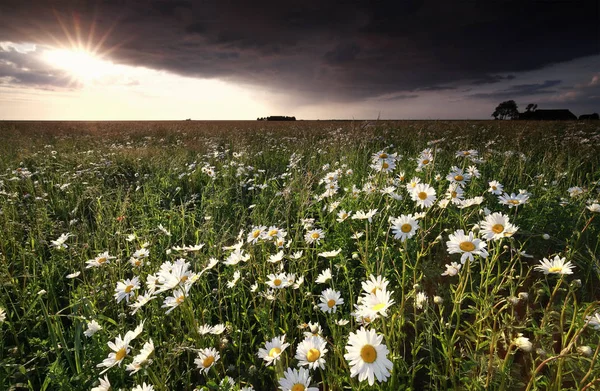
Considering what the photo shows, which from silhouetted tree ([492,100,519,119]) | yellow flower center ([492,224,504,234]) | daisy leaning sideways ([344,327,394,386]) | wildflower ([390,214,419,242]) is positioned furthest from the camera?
silhouetted tree ([492,100,519,119])

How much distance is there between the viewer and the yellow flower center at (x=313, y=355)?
1.26 m

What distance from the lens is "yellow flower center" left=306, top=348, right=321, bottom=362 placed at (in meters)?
1.26

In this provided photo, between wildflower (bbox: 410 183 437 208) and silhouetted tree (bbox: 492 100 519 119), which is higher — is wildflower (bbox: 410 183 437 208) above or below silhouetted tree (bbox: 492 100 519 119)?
below

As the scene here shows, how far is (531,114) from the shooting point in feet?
Answer: 113

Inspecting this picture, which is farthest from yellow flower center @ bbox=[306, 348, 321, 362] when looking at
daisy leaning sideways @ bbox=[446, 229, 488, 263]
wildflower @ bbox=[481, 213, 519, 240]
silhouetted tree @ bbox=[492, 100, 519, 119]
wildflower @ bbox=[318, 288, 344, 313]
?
silhouetted tree @ bbox=[492, 100, 519, 119]

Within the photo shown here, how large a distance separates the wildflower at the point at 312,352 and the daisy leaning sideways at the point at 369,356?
191mm

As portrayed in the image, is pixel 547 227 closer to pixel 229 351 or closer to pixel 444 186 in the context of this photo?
pixel 444 186

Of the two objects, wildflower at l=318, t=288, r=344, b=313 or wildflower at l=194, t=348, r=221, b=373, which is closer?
wildflower at l=194, t=348, r=221, b=373

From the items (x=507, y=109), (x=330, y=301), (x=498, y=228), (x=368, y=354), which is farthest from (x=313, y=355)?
(x=507, y=109)

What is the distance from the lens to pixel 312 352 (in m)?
1.28

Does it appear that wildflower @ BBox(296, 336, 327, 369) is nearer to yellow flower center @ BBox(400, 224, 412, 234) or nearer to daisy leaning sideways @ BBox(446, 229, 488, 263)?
daisy leaning sideways @ BBox(446, 229, 488, 263)

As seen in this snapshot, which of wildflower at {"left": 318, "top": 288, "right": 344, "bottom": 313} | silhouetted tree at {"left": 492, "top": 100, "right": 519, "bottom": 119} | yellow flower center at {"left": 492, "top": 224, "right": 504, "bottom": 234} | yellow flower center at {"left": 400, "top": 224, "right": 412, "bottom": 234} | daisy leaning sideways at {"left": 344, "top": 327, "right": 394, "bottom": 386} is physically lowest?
wildflower at {"left": 318, "top": 288, "right": 344, "bottom": 313}

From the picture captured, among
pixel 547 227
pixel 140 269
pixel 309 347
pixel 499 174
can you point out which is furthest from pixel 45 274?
pixel 499 174

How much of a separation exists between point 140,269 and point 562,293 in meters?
3.00
